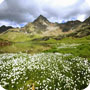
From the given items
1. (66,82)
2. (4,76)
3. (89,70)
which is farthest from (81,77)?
(4,76)

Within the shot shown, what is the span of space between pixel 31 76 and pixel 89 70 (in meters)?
4.11

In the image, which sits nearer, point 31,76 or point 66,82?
point 66,82

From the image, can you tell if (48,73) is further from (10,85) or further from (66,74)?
(10,85)

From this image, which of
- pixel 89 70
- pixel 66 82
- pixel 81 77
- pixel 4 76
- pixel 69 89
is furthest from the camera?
pixel 89 70

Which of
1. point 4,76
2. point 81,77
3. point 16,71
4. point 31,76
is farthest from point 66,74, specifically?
point 4,76

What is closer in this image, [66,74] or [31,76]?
[31,76]

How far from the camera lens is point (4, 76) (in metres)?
5.88

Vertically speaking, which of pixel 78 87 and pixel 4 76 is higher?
pixel 4 76

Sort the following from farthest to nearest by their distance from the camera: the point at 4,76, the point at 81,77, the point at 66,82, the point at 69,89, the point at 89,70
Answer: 1. the point at 89,70
2. the point at 81,77
3. the point at 4,76
4. the point at 66,82
5. the point at 69,89

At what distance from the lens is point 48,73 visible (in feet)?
20.8

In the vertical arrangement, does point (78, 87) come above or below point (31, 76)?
below

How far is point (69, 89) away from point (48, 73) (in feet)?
5.79

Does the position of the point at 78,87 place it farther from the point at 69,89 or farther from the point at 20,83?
the point at 20,83

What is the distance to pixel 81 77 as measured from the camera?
6.27 m
